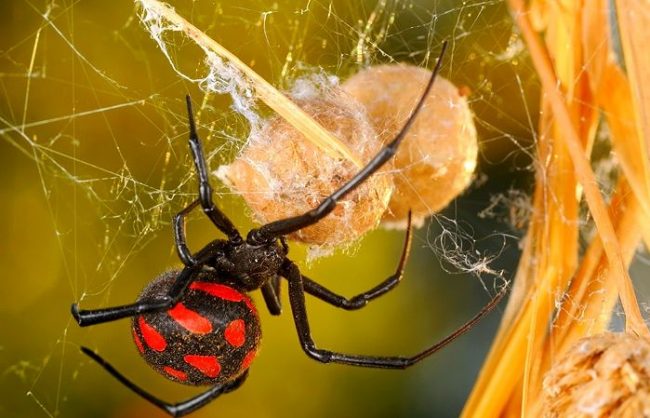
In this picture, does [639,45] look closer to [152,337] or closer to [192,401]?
[152,337]

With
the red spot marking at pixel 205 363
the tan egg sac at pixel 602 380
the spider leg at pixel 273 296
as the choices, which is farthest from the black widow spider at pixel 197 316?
the tan egg sac at pixel 602 380

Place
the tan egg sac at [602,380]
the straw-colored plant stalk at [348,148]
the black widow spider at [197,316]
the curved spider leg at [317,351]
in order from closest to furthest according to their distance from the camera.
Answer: the tan egg sac at [602,380], the straw-colored plant stalk at [348,148], the black widow spider at [197,316], the curved spider leg at [317,351]

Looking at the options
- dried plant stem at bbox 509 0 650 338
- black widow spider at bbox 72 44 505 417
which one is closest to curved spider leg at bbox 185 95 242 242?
black widow spider at bbox 72 44 505 417

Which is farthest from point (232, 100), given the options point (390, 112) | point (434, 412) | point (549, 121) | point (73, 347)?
point (434, 412)

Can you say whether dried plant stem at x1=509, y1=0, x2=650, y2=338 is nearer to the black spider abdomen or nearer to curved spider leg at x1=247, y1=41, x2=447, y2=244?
curved spider leg at x1=247, y1=41, x2=447, y2=244

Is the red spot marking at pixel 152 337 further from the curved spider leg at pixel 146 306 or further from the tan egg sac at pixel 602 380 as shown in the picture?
the tan egg sac at pixel 602 380

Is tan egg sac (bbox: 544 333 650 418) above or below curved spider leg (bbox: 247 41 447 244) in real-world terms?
below

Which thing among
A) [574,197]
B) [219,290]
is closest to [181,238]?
[219,290]
